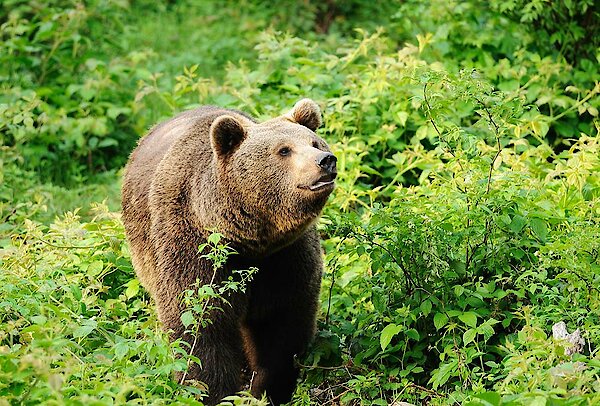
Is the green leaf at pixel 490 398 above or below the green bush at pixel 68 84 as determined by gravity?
above

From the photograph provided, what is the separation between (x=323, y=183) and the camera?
18.9 ft

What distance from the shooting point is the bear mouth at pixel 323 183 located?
576 cm

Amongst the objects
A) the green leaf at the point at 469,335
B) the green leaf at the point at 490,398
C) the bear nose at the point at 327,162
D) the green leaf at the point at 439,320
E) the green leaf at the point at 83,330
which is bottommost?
the green leaf at the point at 439,320

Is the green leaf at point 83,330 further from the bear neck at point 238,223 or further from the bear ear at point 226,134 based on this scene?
the bear ear at point 226,134

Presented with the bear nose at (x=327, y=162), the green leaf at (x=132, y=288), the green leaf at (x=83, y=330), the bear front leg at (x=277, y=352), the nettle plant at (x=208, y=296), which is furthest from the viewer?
the green leaf at (x=132, y=288)

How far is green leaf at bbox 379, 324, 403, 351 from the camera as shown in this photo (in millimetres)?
6250

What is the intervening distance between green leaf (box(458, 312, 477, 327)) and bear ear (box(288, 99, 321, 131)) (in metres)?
1.48

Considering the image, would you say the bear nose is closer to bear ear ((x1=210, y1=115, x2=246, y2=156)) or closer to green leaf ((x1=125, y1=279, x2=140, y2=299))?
bear ear ((x1=210, y1=115, x2=246, y2=156))

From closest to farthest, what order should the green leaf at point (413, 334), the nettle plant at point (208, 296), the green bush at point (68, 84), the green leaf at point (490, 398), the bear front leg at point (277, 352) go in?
the green leaf at point (490, 398) < the nettle plant at point (208, 296) < the green leaf at point (413, 334) < the bear front leg at point (277, 352) < the green bush at point (68, 84)

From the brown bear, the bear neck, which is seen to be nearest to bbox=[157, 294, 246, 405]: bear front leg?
the brown bear

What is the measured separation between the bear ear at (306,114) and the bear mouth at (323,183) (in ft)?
2.59

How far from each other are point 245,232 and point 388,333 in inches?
42.0

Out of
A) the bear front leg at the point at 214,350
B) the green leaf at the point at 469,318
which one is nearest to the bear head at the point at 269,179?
the bear front leg at the point at 214,350

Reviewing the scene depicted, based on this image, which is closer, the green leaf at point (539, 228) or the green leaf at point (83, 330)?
the green leaf at point (83, 330)
